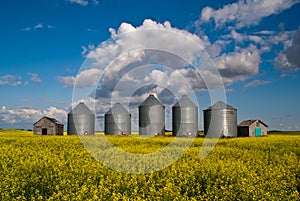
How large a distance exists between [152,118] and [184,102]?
664cm

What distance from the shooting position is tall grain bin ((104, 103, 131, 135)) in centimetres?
6122

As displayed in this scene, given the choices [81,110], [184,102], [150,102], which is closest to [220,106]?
[184,102]

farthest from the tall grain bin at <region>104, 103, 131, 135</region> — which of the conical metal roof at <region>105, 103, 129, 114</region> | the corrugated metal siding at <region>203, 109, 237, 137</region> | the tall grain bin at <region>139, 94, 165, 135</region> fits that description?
the corrugated metal siding at <region>203, 109, 237, 137</region>

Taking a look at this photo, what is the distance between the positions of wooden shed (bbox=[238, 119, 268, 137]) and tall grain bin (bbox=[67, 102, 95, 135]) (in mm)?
28572

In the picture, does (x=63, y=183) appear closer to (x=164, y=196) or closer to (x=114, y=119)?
(x=164, y=196)

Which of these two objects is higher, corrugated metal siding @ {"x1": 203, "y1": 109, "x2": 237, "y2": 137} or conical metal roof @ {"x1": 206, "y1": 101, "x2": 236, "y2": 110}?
conical metal roof @ {"x1": 206, "y1": 101, "x2": 236, "y2": 110}

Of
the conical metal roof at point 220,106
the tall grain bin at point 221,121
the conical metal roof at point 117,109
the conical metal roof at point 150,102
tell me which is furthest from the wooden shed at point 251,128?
the conical metal roof at point 117,109

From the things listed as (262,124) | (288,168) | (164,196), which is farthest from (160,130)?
(164,196)

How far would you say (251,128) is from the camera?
6438 cm

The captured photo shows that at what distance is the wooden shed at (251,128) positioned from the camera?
63969mm

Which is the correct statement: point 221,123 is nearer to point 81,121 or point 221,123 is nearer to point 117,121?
point 117,121

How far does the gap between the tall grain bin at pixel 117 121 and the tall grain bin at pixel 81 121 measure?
2798 mm

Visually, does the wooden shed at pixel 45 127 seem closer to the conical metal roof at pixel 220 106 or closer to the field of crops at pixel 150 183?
the conical metal roof at pixel 220 106

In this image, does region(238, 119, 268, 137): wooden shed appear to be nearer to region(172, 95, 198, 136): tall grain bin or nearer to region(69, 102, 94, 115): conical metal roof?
region(172, 95, 198, 136): tall grain bin
